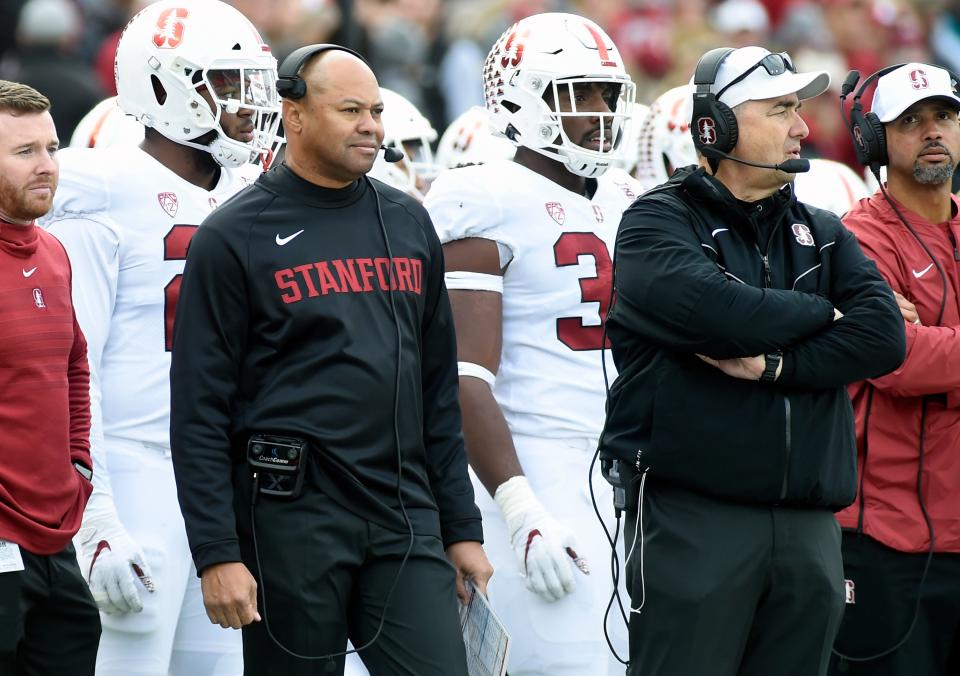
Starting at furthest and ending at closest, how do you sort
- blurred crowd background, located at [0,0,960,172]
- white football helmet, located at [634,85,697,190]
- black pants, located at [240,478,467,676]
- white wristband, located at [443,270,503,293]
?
1. blurred crowd background, located at [0,0,960,172]
2. white football helmet, located at [634,85,697,190]
3. white wristband, located at [443,270,503,293]
4. black pants, located at [240,478,467,676]

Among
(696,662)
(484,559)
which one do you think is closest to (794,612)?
(696,662)

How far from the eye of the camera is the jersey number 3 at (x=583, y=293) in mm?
5195

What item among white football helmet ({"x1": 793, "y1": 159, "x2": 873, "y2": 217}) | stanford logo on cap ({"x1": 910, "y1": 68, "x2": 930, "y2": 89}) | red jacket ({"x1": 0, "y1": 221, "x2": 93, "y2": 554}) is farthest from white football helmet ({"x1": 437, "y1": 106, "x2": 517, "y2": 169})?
red jacket ({"x1": 0, "y1": 221, "x2": 93, "y2": 554})

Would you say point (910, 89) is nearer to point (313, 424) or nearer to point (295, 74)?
point (295, 74)

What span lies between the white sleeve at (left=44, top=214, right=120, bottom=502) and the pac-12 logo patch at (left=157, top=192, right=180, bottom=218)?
0.16 metres

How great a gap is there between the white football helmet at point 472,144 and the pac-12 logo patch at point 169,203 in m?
2.14

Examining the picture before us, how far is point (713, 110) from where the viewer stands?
4.31 meters

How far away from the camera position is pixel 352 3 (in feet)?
→ 31.9

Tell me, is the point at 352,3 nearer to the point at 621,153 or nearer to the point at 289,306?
the point at 621,153

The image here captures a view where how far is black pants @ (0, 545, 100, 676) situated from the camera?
4.12 meters

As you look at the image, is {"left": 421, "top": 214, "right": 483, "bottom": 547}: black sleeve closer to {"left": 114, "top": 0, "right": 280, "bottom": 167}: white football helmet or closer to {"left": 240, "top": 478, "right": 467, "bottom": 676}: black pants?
{"left": 240, "top": 478, "right": 467, "bottom": 676}: black pants

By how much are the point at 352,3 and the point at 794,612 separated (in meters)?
6.37

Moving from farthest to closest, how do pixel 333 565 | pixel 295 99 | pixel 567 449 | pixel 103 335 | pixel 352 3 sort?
pixel 352 3
pixel 567 449
pixel 103 335
pixel 295 99
pixel 333 565

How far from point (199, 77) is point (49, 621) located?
5.43 feet
